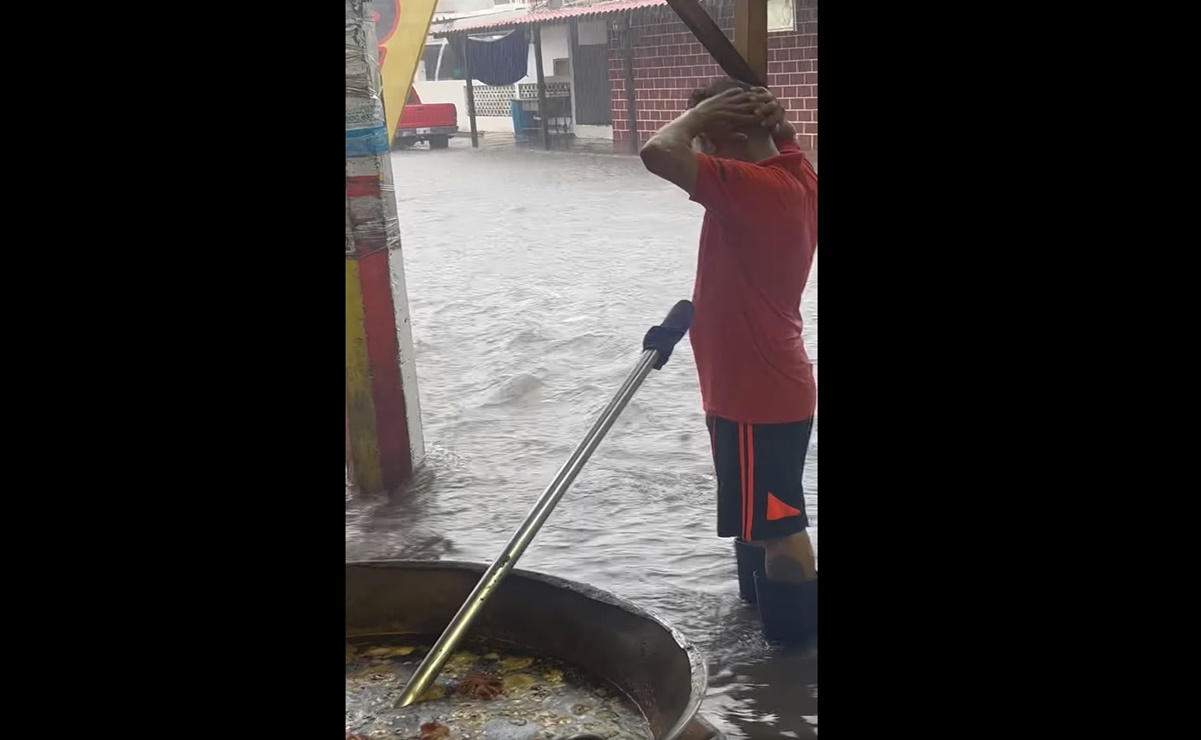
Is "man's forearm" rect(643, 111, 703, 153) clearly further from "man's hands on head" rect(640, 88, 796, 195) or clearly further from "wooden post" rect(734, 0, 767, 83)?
"wooden post" rect(734, 0, 767, 83)

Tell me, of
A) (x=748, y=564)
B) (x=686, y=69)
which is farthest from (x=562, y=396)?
(x=686, y=69)

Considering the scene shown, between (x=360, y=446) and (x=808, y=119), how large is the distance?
105 cm

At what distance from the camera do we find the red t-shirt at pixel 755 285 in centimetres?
148

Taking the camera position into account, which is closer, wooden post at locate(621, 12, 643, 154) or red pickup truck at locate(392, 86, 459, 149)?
wooden post at locate(621, 12, 643, 154)

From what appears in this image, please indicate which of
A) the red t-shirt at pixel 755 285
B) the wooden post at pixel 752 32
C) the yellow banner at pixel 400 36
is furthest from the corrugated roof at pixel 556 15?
the red t-shirt at pixel 755 285

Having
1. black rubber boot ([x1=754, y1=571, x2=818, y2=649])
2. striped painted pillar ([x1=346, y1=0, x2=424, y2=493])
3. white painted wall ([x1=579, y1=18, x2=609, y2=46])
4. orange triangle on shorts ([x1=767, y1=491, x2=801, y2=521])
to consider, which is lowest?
black rubber boot ([x1=754, y1=571, x2=818, y2=649])

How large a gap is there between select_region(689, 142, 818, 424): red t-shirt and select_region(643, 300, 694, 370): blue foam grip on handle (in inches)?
0.6

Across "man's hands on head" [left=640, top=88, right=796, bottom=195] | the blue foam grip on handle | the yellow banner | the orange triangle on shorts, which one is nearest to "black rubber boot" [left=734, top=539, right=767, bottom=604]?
the orange triangle on shorts

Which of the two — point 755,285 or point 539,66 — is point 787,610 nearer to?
point 755,285

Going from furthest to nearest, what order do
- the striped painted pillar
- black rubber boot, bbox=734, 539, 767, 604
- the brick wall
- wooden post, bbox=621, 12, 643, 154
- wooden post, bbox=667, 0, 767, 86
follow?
the striped painted pillar
black rubber boot, bbox=734, 539, 767, 604
wooden post, bbox=621, 12, 643, 154
the brick wall
wooden post, bbox=667, 0, 767, 86

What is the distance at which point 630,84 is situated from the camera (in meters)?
1.68

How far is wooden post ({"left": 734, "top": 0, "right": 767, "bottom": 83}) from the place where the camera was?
143cm
